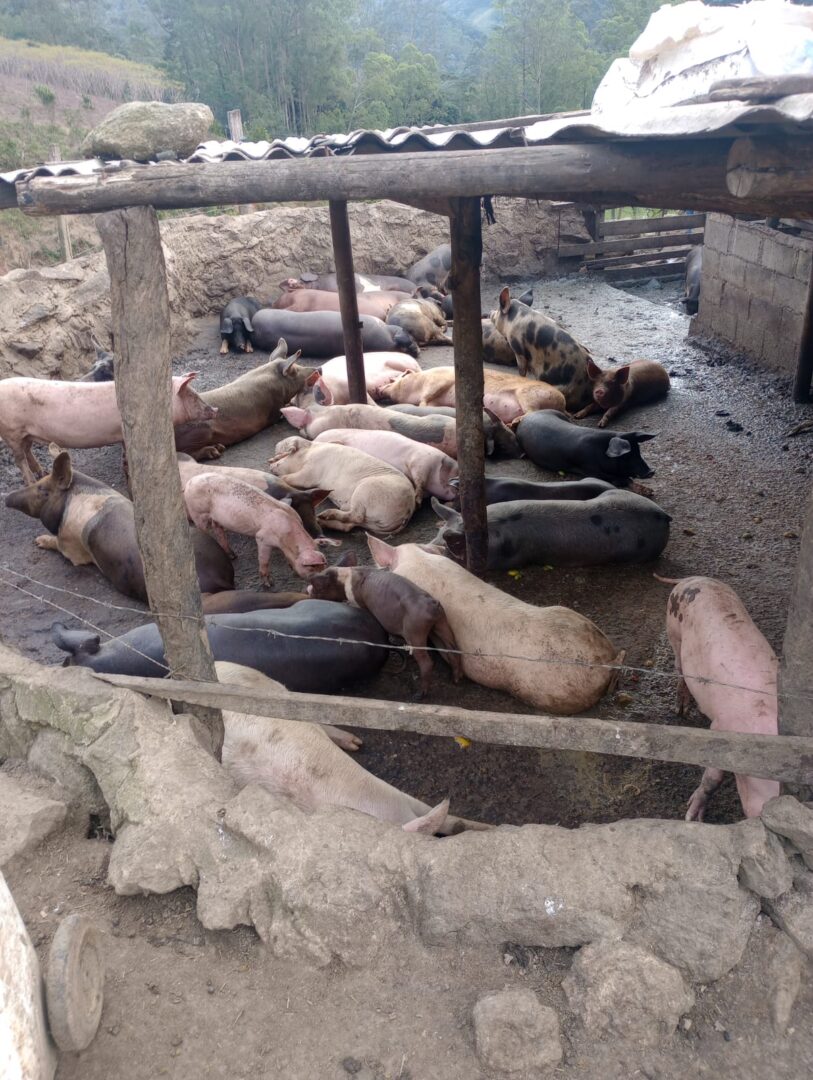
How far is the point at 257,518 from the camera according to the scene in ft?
19.1

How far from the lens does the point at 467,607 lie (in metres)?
4.64

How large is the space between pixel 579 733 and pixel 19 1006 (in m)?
1.59

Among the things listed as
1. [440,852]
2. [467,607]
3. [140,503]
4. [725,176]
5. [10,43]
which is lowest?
[467,607]

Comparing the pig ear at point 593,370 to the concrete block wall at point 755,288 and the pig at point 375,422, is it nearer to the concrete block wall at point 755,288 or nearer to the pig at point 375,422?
the pig at point 375,422

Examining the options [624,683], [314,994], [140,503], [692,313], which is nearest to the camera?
[314,994]

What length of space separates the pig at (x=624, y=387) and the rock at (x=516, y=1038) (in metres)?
6.57

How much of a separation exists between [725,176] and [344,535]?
422cm

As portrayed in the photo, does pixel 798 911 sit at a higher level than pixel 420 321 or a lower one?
higher

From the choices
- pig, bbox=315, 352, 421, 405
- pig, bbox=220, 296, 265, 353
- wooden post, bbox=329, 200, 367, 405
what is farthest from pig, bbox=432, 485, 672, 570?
pig, bbox=220, 296, 265, 353

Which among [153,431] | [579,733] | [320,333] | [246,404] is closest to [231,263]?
[320,333]

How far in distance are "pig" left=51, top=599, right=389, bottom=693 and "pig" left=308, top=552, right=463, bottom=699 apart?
156 millimetres

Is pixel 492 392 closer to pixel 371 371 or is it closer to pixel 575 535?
pixel 371 371

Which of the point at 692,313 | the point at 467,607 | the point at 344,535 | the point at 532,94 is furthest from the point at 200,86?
the point at 467,607

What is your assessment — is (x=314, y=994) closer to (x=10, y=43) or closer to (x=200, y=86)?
(x=200, y=86)
